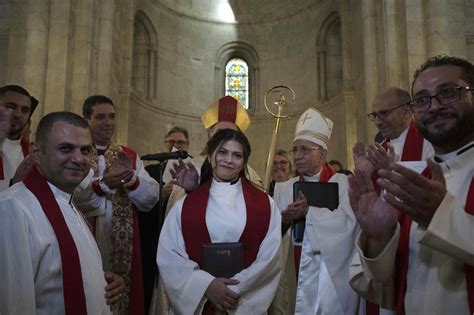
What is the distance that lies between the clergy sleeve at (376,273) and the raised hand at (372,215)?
0.12 feet

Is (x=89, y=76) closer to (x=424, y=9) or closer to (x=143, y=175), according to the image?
(x=143, y=175)

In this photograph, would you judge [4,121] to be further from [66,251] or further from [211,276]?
[211,276]

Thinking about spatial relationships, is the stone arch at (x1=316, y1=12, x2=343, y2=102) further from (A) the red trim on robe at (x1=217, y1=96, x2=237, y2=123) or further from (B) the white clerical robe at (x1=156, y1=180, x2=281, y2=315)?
(B) the white clerical robe at (x1=156, y1=180, x2=281, y2=315)

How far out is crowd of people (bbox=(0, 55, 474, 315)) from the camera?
1975 mm

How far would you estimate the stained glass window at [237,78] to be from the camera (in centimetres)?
1509

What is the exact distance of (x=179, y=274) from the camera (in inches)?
124

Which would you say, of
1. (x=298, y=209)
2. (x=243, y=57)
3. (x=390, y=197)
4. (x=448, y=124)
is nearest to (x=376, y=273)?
(x=390, y=197)

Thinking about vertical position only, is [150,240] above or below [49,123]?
below

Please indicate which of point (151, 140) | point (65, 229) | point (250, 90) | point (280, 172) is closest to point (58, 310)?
point (65, 229)

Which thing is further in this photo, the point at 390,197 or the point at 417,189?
the point at 390,197

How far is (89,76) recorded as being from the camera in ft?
28.6

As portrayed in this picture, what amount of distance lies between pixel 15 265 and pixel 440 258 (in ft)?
5.56

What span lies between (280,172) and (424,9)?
14.1 ft

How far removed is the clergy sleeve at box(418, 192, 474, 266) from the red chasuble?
1641 mm
